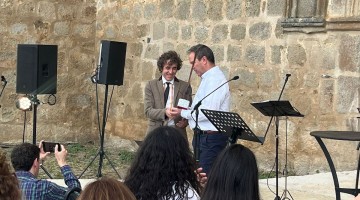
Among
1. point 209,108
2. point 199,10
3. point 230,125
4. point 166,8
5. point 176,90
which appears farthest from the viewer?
point 166,8

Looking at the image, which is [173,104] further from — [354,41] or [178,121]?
[354,41]

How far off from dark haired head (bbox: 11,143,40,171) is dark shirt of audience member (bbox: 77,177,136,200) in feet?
6.32

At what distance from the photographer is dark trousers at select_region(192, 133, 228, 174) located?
242 inches

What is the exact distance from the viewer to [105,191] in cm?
244

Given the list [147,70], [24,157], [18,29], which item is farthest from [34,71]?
[24,157]

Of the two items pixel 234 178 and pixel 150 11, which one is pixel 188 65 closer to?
pixel 150 11

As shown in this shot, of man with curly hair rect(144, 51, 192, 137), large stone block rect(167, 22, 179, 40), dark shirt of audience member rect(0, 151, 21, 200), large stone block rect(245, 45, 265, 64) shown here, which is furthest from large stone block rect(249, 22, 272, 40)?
dark shirt of audience member rect(0, 151, 21, 200)

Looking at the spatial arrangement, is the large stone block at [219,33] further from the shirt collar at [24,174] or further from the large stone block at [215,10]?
the shirt collar at [24,174]

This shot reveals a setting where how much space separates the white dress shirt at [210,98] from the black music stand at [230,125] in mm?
514

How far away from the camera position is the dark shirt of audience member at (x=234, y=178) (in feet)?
9.78

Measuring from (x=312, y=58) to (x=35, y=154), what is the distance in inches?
175

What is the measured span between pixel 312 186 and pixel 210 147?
133 cm

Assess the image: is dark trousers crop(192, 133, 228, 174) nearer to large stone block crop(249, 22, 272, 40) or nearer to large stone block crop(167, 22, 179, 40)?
large stone block crop(249, 22, 272, 40)

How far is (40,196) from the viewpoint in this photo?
4.16 metres
